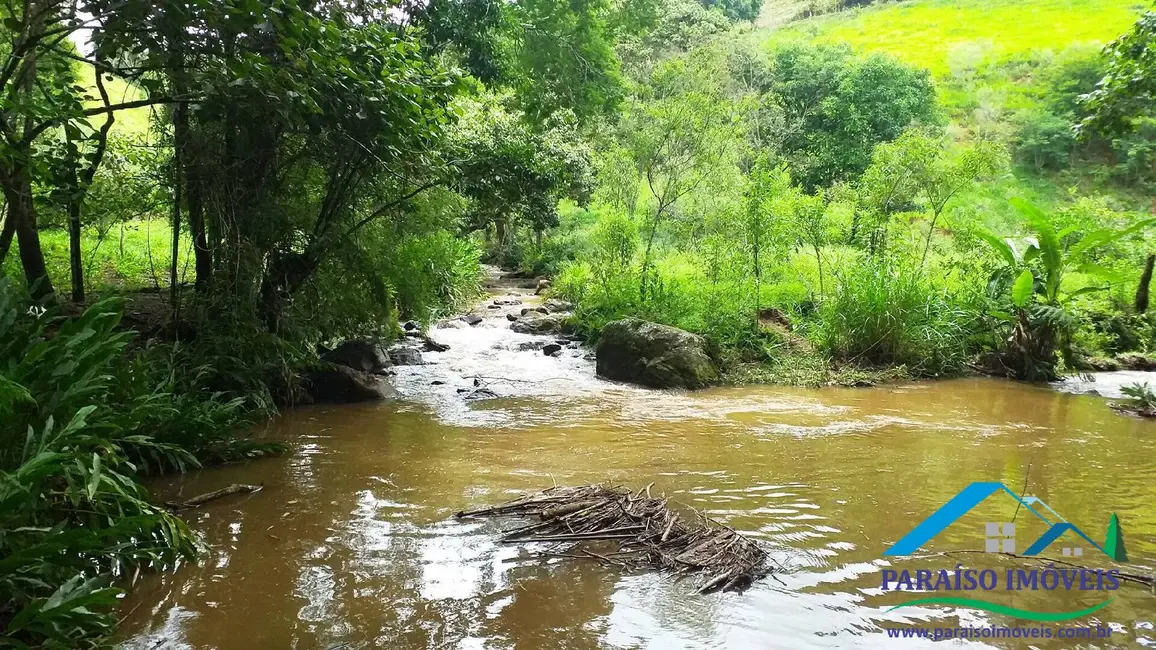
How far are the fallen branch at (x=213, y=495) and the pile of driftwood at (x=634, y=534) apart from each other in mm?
1783

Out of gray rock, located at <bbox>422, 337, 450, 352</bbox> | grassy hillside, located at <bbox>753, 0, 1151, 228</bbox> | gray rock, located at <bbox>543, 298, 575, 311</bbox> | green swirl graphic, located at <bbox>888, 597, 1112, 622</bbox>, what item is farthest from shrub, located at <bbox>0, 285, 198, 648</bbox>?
grassy hillside, located at <bbox>753, 0, 1151, 228</bbox>

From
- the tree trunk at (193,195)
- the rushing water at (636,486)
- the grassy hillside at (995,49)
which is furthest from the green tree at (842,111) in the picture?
A: the tree trunk at (193,195)

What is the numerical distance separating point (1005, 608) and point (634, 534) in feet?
6.24

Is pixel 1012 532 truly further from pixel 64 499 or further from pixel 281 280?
pixel 281 280

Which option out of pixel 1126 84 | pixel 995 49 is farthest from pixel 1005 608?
pixel 995 49

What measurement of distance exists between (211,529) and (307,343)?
173 inches

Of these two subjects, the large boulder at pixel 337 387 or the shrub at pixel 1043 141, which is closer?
the large boulder at pixel 337 387

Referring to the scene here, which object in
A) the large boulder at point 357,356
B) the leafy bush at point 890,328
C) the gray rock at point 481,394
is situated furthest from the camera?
the leafy bush at point 890,328

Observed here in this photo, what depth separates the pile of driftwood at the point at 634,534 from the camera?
11.5 ft

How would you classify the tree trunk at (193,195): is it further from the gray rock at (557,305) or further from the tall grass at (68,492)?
the gray rock at (557,305)

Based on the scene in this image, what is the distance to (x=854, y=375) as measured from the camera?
941 cm

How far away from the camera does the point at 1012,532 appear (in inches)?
159

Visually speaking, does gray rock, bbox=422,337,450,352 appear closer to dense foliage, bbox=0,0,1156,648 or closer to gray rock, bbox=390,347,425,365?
gray rock, bbox=390,347,425,365

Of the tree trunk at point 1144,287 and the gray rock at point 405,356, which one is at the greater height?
the tree trunk at point 1144,287
